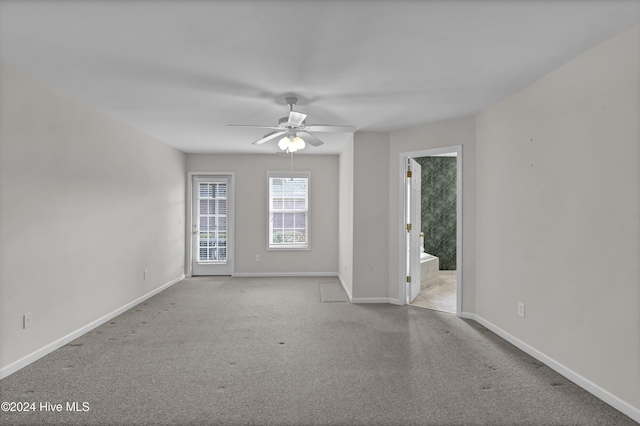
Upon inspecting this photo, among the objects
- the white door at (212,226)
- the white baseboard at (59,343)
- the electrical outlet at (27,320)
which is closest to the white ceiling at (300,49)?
the electrical outlet at (27,320)

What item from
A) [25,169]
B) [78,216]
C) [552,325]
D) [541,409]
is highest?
[25,169]

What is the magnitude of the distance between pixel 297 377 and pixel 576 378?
201 centimetres

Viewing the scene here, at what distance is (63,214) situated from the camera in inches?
129

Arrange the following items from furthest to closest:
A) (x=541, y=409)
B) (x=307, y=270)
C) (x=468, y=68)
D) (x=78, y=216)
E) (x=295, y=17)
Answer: (x=307, y=270), (x=78, y=216), (x=468, y=68), (x=541, y=409), (x=295, y=17)

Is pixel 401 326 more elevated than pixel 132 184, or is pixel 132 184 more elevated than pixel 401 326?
pixel 132 184

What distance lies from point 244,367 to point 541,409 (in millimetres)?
2071

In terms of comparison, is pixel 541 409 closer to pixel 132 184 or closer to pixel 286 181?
pixel 132 184

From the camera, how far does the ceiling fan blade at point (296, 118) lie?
3.16 m

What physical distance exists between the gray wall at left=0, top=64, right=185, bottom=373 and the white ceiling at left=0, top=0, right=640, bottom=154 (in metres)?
0.35

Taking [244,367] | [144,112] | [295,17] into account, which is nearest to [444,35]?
[295,17]

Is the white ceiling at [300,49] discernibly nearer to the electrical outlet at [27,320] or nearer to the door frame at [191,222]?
the electrical outlet at [27,320]

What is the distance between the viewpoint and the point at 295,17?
202 cm

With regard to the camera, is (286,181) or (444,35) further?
(286,181)

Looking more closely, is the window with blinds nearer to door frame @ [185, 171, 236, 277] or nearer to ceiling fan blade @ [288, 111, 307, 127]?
door frame @ [185, 171, 236, 277]
